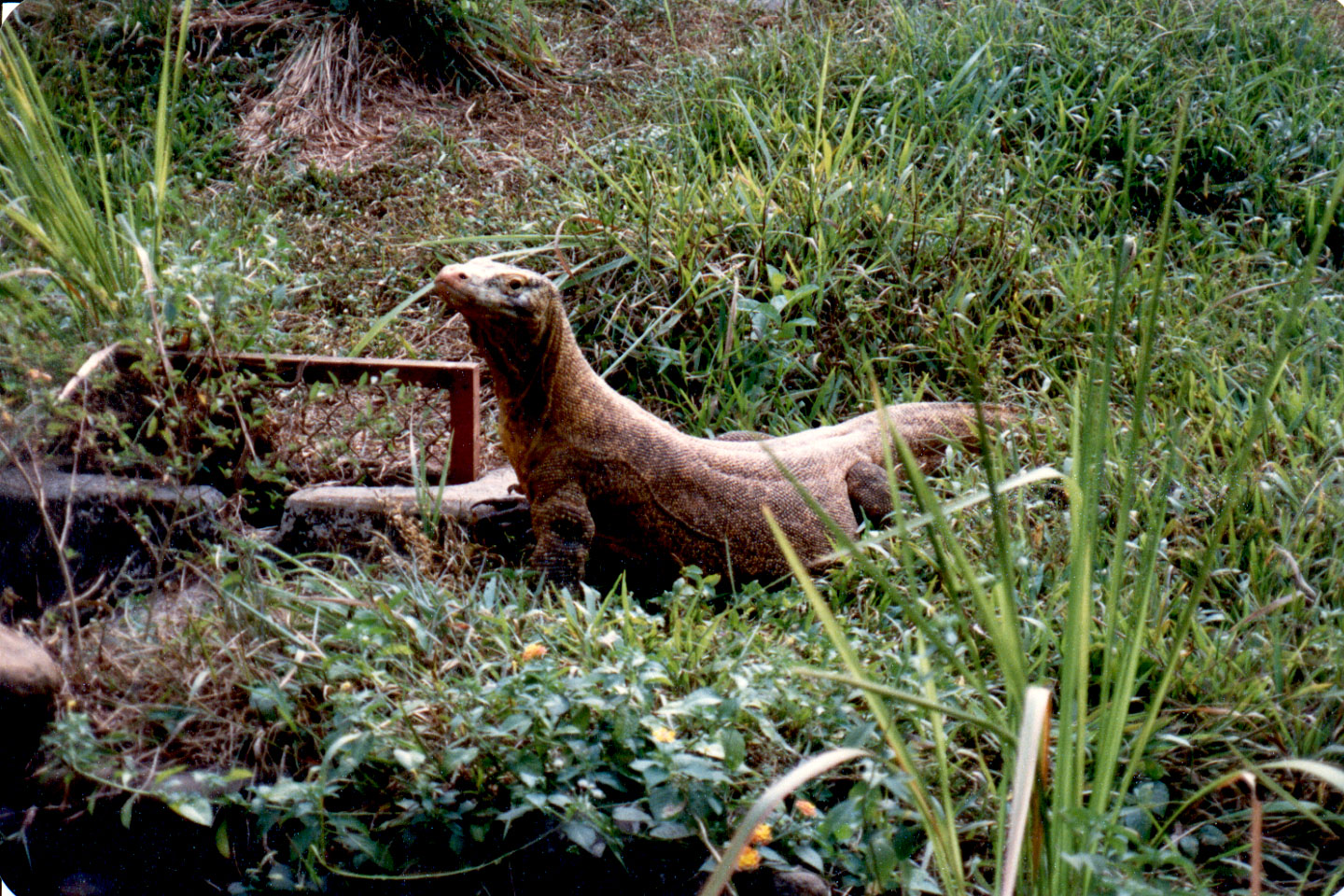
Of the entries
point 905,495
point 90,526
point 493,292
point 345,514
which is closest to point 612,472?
point 493,292

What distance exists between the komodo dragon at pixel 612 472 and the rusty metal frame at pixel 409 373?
0.71ft

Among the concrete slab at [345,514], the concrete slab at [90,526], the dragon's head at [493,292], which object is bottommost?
the concrete slab at [345,514]

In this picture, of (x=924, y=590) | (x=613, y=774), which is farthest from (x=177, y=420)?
(x=924, y=590)

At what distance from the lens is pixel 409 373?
3.54 m

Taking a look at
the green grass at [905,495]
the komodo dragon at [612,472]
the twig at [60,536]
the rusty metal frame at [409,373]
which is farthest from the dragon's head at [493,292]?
the twig at [60,536]

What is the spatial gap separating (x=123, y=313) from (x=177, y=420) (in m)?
0.43

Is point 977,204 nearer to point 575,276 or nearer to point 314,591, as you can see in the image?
point 575,276

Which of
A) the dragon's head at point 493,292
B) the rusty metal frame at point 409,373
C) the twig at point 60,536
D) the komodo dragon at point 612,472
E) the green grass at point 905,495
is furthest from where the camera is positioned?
the rusty metal frame at point 409,373

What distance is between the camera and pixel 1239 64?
5.27 meters

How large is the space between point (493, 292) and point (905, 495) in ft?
5.19

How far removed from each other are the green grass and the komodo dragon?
0.20 meters

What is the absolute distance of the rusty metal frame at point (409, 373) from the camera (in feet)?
11.3

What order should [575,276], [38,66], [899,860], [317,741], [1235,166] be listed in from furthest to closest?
1. [38,66]
2. [1235,166]
3. [575,276]
4. [317,741]
5. [899,860]

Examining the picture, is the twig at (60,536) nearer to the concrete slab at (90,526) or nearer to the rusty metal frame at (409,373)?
the concrete slab at (90,526)
